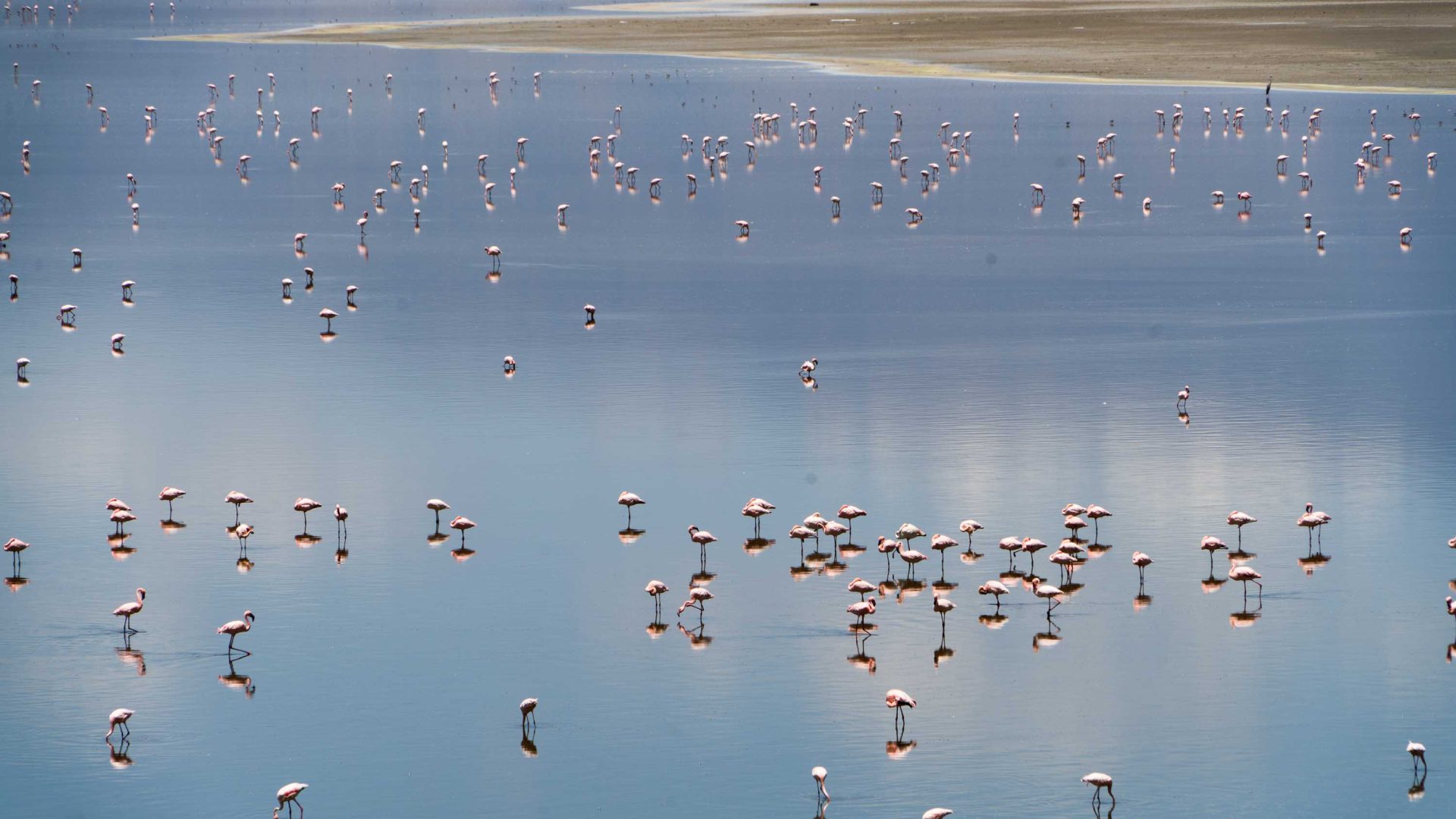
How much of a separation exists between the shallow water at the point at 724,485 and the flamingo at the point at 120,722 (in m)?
0.19

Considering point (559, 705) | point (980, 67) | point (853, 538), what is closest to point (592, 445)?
point (853, 538)

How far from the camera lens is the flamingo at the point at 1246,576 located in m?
30.1

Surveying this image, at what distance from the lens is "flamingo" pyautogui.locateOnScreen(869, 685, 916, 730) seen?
2502cm

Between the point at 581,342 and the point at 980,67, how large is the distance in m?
74.3

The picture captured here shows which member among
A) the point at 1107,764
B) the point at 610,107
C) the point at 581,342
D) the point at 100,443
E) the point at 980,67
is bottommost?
the point at 1107,764

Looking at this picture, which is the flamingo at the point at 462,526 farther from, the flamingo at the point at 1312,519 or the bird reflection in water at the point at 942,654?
the flamingo at the point at 1312,519

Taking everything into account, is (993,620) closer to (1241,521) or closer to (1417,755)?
(1241,521)

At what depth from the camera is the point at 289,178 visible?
8250cm

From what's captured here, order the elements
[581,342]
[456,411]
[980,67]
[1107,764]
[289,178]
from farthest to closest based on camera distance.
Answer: [980,67]
[289,178]
[581,342]
[456,411]
[1107,764]

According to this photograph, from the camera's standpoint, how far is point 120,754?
2458 cm

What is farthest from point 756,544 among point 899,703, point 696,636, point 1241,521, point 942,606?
point 899,703

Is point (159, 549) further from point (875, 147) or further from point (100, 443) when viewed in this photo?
point (875, 147)

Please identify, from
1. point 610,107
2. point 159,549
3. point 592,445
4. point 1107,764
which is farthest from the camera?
point 610,107

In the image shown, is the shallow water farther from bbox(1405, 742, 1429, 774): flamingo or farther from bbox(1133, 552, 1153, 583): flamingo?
bbox(1133, 552, 1153, 583): flamingo
